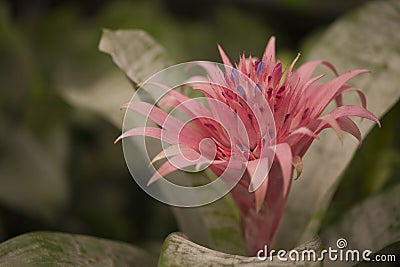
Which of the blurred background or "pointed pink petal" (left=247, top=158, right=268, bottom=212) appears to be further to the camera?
the blurred background

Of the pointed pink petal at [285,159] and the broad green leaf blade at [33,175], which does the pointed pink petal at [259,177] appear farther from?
the broad green leaf blade at [33,175]

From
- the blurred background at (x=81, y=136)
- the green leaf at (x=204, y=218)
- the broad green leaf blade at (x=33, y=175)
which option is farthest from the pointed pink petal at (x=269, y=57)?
the broad green leaf blade at (x=33, y=175)

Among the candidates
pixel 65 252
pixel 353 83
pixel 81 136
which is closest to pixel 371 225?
pixel 353 83

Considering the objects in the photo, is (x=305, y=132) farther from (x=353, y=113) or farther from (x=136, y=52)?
(x=136, y=52)

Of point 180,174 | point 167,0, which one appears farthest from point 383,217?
point 167,0

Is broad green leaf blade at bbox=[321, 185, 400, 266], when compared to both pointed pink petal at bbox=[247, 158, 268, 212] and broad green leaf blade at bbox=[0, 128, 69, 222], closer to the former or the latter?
pointed pink petal at bbox=[247, 158, 268, 212]

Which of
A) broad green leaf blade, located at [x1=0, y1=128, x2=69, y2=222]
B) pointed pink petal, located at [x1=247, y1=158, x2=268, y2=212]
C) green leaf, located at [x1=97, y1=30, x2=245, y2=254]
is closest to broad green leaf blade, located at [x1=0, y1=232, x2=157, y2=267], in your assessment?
green leaf, located at [x1=97, y1=30, x2=245, y2=254]
